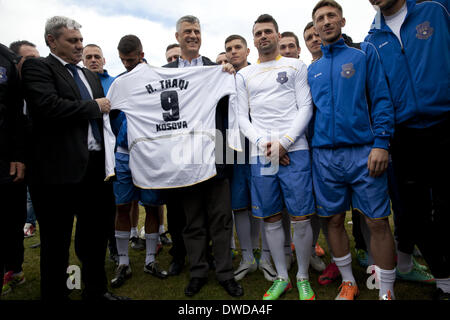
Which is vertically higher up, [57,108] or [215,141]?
[57,108]

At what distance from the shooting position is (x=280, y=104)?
300cm

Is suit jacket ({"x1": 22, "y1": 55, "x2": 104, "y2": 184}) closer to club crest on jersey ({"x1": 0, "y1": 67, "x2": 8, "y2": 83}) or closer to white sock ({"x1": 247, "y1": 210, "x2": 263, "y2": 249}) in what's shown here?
club crest on jersey ({"x1": 0, "y1": 67, "x2": 8, "y2": 83})

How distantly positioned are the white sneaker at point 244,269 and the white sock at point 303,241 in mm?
732

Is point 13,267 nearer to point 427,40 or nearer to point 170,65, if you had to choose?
point 170,65

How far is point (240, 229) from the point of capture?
3.49 meters

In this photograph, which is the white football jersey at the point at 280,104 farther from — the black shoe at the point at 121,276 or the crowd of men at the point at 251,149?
the black shoe at the point at 121,276

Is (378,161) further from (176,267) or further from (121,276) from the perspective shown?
(121,276)

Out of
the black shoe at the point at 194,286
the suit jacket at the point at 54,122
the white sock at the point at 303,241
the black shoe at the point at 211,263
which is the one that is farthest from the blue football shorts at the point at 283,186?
the suit jacket at the point at 54,122

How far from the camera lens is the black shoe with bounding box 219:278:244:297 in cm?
292

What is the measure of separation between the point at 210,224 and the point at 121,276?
130 cm

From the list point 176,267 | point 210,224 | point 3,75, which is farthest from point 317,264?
point 3,75

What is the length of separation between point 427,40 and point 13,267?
16.5 ft

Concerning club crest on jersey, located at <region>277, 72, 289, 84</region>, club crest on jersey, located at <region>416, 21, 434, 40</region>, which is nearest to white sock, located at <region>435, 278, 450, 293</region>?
club crest on jersey, located at <region>416, 21, 434, 40</region>

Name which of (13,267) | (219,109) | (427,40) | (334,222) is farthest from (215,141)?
(13,267)
